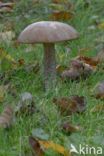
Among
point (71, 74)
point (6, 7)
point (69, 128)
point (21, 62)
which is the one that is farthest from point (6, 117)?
point (6, 7)

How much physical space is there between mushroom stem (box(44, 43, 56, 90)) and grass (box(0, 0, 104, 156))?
0.05m

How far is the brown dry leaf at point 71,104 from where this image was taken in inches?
117

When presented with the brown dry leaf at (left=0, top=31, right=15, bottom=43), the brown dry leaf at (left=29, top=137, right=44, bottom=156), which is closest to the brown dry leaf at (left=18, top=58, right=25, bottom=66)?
the brown dry leaf at (left=0, top=31, right=15, bottom=43)

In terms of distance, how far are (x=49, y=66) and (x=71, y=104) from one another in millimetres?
576

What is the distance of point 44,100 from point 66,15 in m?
2.09

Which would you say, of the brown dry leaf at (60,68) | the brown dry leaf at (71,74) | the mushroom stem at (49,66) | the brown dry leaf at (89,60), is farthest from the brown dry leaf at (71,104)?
the brown dry leaf at (89,60)

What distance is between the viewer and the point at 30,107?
9.73ft

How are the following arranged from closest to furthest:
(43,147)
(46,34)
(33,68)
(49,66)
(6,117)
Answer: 1. (43,147)
2. (6,117)
3. (46,34)
4. (49,66)
5. (33,68)

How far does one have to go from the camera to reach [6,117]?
2.80 m

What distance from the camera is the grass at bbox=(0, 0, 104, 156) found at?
2639 millimetres

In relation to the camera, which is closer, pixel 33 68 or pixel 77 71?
pixel 77 71

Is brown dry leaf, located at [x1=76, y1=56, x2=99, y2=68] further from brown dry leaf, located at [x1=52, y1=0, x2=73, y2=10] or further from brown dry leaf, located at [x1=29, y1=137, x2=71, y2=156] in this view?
brown dry leaf, located at [x1=52, y1=0, x2=73, y2=10]

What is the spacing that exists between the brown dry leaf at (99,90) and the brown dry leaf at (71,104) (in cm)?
20

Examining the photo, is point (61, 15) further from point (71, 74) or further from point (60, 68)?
point (71, 74)
